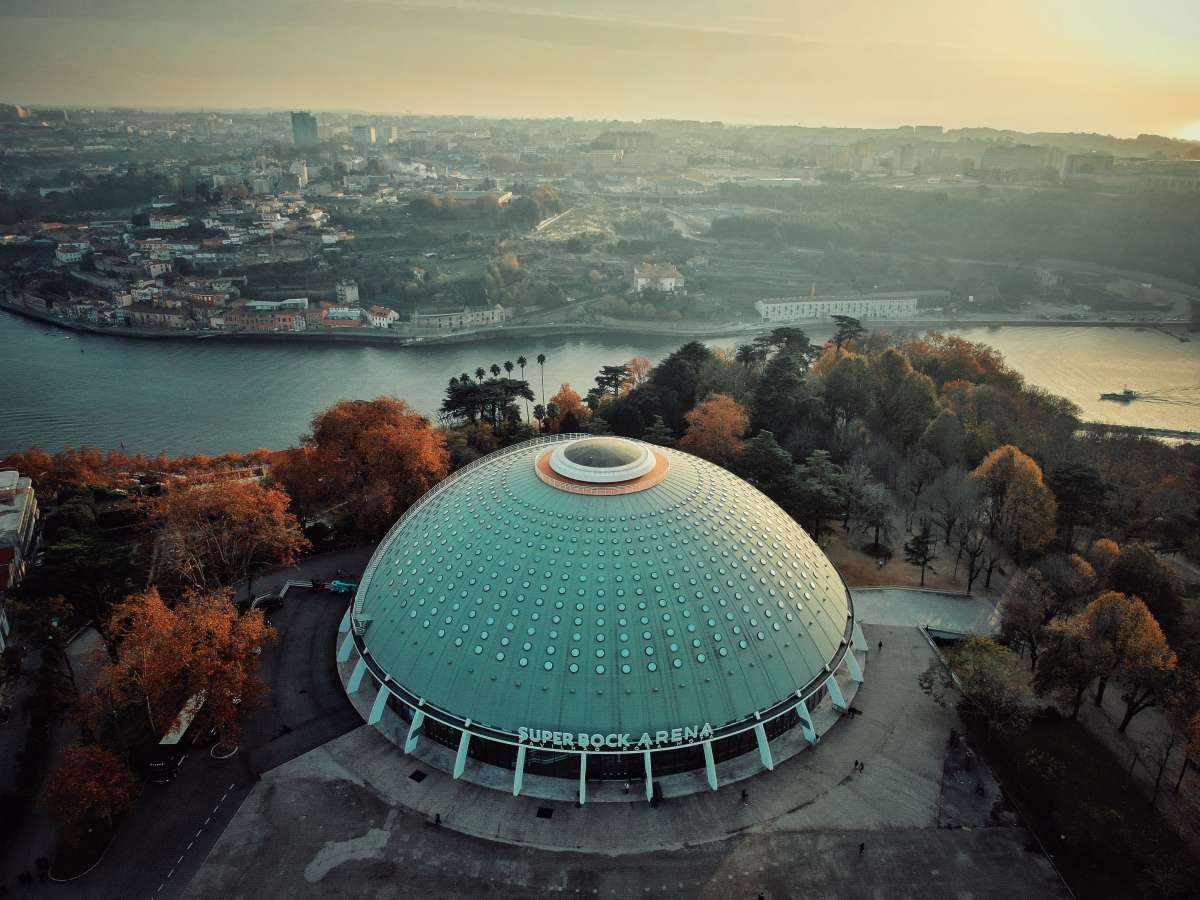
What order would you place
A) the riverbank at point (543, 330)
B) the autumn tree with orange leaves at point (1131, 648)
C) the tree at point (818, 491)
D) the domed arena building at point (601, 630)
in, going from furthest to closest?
the riverbank at point (543, 330) < the tree at point (818, 491) < the autumn tree with orange leaves at point (1131, 648) < the domed arena building at point (601, 630)

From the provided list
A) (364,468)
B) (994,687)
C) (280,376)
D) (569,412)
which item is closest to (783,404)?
(569,412)

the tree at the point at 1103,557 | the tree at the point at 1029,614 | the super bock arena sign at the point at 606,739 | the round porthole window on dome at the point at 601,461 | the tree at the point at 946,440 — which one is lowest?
the super bock arena sign at the point at 606,739

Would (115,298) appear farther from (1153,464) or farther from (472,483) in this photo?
(1153,464)

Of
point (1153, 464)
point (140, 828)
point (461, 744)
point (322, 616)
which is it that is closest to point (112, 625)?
point (140, 828)

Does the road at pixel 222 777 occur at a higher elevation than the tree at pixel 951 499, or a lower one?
lower

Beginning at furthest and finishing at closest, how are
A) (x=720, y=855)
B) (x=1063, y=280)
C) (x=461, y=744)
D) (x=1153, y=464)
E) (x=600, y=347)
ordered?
(x=1063, y=280), (x=600, y=347), (x=1153, y=464), (x=461, y=744), (x=720, y=855)

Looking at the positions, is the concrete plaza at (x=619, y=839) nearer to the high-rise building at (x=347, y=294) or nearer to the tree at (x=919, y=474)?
the tree at (x=919, y=474)

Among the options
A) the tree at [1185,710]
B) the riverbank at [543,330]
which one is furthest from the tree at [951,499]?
the riverbank at [543,330]

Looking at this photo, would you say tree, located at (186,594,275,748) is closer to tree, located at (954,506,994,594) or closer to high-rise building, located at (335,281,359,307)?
tree, located at (954,506,994,594)
